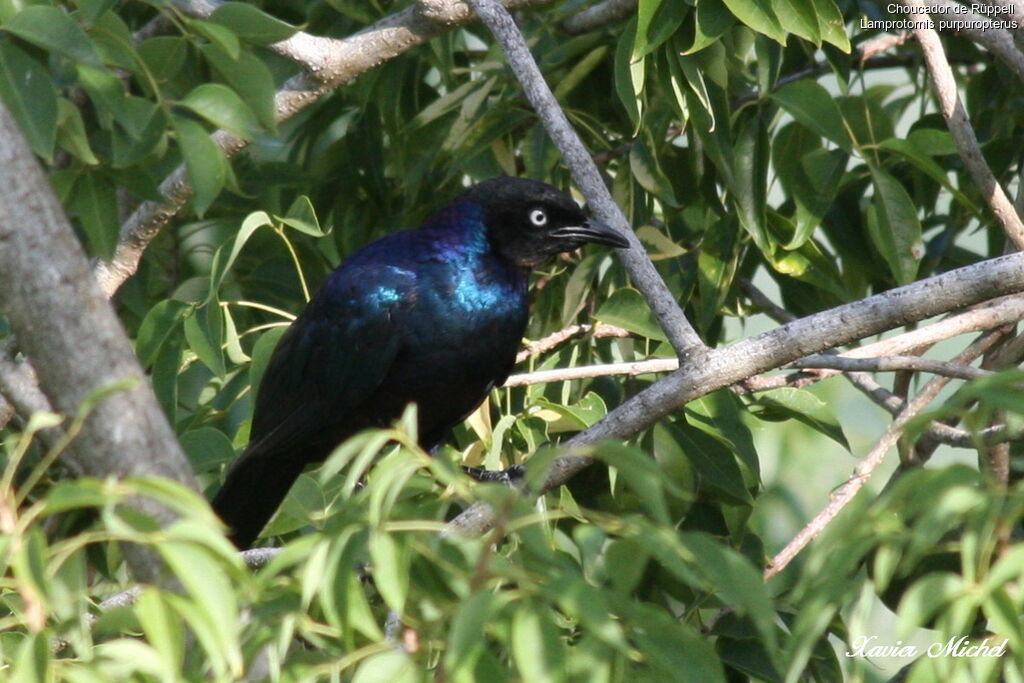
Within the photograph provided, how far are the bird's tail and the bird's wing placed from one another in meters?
0.12

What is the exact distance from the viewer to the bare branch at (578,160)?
287 cm

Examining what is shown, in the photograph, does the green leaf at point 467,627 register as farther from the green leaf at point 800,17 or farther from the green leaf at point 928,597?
the green leaf at point 800,17

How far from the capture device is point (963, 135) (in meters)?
3.37

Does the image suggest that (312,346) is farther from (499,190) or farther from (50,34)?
(50,34)

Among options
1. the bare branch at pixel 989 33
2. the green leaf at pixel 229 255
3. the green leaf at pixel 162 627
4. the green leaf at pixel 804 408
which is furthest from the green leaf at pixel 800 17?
the green leaf at pixel 162 627

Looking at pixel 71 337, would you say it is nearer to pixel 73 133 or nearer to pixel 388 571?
pixel 388 571

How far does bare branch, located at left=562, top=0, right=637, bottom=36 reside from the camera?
3.73 metres

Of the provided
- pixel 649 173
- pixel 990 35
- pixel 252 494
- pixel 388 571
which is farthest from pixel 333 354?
pixel 388 571

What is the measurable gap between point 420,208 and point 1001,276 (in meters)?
2.29

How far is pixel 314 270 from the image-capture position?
4582mm

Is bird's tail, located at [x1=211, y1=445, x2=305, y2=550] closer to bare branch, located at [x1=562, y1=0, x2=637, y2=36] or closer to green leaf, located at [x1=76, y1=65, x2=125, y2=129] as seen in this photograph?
bare branch, located at [x1=562, y1=0, x2=637, y2=36]

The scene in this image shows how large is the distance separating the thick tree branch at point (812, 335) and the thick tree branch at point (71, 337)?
110 centimetres

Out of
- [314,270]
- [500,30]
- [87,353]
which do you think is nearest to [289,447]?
[314,270]

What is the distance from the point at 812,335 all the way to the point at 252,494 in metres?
2.20
